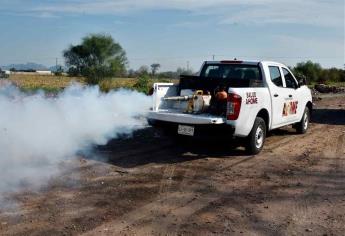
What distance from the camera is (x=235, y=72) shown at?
10219mm

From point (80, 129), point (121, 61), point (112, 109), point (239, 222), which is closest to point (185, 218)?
point (239, 222)

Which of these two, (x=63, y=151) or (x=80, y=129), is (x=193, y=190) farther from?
(x=80, y=129)

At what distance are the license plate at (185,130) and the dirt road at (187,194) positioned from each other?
0.50 metres

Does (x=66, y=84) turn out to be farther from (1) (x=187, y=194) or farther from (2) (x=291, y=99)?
(1) (x=187, y=194)

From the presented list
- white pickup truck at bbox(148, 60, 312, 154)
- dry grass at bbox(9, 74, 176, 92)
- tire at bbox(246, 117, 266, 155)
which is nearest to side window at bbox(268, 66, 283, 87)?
white pickup truck at bbox(148, 60, 312, 154)

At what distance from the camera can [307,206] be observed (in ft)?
20.4

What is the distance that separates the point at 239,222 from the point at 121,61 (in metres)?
40.7

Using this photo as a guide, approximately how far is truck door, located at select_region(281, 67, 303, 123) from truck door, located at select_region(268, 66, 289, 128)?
139 millimetres

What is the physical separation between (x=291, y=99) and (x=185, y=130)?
3.39m

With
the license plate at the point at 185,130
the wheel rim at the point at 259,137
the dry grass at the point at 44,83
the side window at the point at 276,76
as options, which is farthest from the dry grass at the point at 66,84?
the wheel rim at the point at 259,137

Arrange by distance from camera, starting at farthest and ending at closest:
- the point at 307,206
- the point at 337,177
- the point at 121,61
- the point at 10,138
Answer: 1. the point at 121,61
2. the point at 10,138
3. the point at 337,177
4. the point at 307,206

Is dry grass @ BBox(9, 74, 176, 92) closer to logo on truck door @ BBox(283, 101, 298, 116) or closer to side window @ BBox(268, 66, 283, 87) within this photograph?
side window @ BBox(268, 66, 283, 87)

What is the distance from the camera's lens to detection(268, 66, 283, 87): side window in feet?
33.9

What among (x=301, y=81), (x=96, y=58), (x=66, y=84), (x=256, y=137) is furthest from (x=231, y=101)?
(x=96, y=58)
